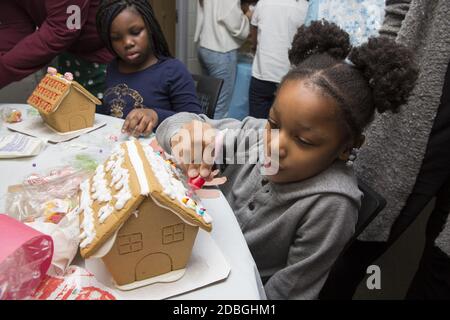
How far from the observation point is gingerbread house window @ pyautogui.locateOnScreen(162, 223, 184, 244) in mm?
534

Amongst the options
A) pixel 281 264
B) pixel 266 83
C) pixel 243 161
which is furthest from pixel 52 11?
pixel 266 83

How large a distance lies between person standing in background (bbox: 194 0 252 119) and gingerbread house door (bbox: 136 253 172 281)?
225 centimetres

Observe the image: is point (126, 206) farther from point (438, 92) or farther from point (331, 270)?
point (438, 92)

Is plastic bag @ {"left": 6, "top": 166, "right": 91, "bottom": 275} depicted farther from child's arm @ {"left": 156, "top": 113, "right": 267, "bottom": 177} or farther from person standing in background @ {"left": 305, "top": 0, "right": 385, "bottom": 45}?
person standing in background @ {"left": 305, "top": 0, "right": 385, "bottom": 45}

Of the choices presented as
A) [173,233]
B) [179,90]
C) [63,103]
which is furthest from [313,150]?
[179,90]

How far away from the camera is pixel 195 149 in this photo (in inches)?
32.1

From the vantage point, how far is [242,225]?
34.5 inches

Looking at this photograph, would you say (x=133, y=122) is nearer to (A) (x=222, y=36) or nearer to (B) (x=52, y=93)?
(B) (x=52, y=93)

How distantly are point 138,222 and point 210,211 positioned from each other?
27 centimetres

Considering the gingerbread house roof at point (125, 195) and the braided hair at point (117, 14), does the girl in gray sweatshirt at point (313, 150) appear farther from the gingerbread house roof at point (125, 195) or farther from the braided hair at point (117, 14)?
the braided hair at point (117, 14)

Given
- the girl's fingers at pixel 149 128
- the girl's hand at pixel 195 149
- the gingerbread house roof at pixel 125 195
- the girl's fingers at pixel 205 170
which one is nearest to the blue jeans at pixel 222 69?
the girl's fingers at pixel 149 128

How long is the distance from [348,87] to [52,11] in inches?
46.6

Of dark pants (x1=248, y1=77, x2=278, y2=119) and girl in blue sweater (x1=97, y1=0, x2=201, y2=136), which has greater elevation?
girl in blue sweater (x1=97, y1=0, x2=201, y2=136)

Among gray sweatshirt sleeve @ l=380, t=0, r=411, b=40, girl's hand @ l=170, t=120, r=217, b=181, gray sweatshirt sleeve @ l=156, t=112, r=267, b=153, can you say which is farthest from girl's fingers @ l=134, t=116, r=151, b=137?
gray sweatshirt sleeve @ l=380, t=0, r=411, b=40
